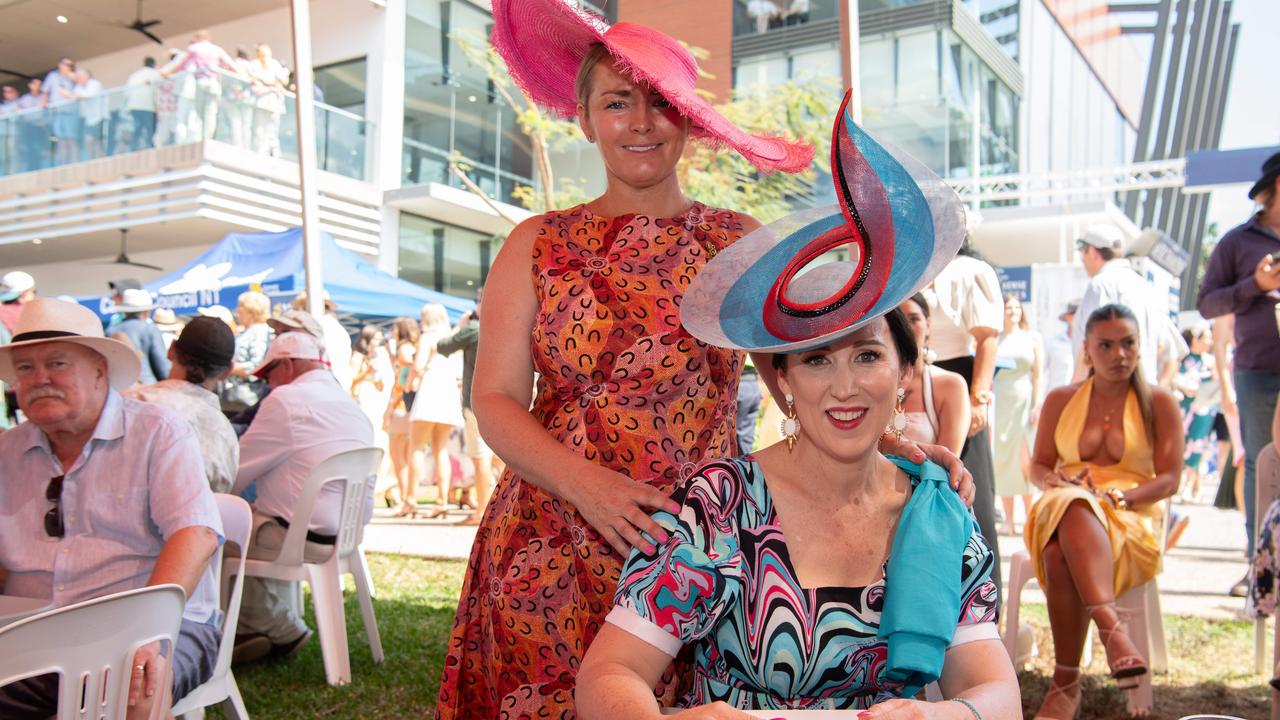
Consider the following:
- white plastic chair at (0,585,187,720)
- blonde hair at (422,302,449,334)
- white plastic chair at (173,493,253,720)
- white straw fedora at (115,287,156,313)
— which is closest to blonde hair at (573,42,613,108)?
white plastic chair at (0,585,187,720)

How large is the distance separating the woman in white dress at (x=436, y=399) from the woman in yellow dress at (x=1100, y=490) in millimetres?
6495

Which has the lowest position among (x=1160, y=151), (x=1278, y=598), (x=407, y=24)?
(x=1278, y=598)

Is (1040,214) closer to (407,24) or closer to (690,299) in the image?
(407,24)

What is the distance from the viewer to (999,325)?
518 centimetres

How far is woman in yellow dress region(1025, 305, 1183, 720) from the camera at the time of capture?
4133 mm

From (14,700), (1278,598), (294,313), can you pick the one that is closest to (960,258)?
(1278,598)

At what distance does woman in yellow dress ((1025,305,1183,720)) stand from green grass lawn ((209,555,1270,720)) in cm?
46

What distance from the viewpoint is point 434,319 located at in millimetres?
10969

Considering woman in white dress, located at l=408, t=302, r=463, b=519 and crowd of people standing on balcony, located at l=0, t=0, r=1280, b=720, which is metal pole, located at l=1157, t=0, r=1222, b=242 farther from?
crowd of people standing on balcony, located at l=0, t=0, r=1280, b=720

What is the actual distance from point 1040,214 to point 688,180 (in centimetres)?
960

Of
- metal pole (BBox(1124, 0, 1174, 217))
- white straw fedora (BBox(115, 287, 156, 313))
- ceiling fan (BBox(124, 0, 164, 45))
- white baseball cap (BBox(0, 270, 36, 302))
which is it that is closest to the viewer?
white baseball cap (BBox(0, 270, 36, 302))

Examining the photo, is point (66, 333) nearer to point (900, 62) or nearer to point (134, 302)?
point (134, 302)

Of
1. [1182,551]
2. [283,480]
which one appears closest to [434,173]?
[1182,551]

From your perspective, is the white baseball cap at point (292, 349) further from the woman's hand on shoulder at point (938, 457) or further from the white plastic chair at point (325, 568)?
the woman's hand on shoulder at point (938, 457)
